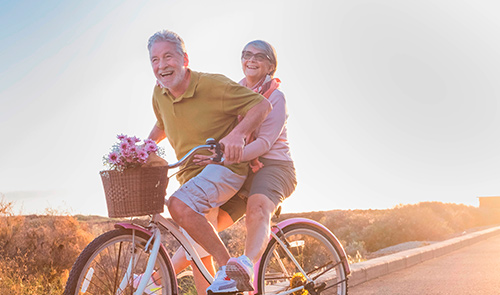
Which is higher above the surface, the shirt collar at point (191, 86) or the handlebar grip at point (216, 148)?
the shirt collar at point (191, 86)

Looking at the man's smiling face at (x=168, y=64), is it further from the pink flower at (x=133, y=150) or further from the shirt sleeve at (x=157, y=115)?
the pink flower at (x=133, y=150)

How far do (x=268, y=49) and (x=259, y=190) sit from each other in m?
1.47

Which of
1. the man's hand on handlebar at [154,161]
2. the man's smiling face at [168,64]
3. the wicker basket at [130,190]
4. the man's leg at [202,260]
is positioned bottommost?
the man's leg at [202,260]

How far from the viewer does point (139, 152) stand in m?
3.19

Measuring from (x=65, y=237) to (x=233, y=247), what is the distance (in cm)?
490

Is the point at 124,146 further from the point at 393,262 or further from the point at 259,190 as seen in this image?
the point at 393,262

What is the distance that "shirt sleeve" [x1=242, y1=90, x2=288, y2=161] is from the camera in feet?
11.9

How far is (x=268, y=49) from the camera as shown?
15.3 ft

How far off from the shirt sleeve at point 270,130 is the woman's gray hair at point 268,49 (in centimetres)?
52

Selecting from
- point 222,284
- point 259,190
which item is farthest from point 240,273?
point 259,190

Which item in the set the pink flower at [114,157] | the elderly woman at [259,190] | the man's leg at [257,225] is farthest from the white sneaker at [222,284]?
the pink flower at [114,157]

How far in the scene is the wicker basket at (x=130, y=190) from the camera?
312 centimetres

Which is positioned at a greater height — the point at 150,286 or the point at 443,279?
the point at 150,286

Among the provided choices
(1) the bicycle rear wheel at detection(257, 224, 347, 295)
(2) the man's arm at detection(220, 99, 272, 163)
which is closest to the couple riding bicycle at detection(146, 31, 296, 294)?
(2) the man's arm at detection(220, 99, 272, 163)
